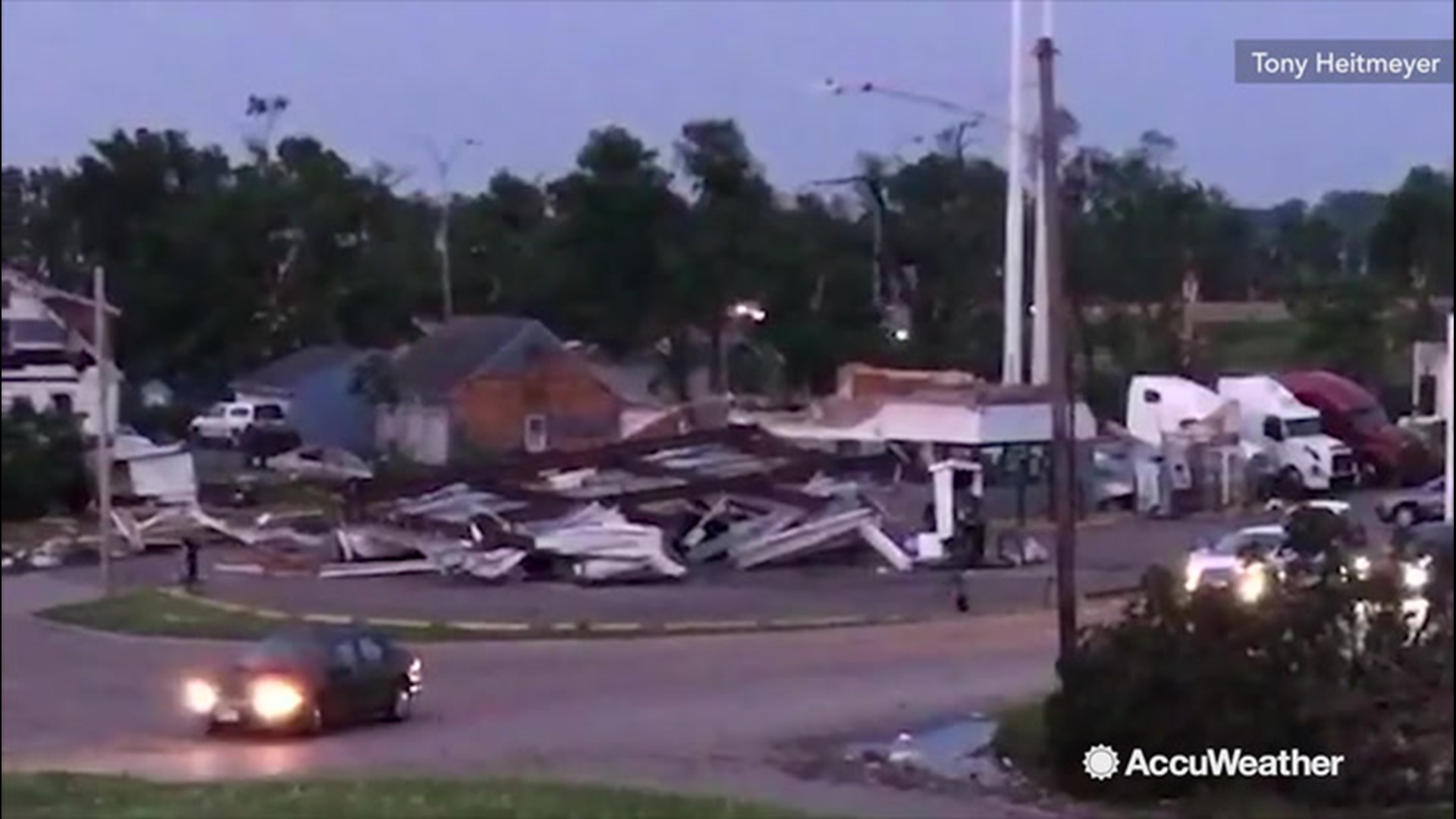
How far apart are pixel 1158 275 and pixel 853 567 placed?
1.73 metres

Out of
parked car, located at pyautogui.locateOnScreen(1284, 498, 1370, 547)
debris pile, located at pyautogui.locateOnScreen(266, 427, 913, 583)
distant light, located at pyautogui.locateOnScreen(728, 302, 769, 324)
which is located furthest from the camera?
distant light, located at pyautogui.locateOnScreen(728, 302, 769, 324)

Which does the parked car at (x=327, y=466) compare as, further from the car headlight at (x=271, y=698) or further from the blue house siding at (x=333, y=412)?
the car headlight at (x=271, y=698)

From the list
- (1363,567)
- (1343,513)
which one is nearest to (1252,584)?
(1363,567)

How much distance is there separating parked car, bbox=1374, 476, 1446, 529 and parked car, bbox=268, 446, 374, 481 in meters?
→ 3.68

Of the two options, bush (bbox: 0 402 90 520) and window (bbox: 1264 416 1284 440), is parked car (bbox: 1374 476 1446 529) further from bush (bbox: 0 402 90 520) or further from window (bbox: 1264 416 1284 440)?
bush (bbox: 0 402 90 520)

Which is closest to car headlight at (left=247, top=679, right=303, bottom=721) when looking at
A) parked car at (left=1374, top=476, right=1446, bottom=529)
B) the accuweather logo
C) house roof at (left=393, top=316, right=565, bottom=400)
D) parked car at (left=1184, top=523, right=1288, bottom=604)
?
house roof at (left=393, top=316, right=565, bottom=400)

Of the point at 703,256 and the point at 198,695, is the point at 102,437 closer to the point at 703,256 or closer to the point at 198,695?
the point at 198,695

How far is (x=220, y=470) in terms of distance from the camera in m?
9.33

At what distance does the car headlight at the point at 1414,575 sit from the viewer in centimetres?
884

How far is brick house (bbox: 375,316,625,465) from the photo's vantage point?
9758mm

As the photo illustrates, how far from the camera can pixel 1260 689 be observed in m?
9.28

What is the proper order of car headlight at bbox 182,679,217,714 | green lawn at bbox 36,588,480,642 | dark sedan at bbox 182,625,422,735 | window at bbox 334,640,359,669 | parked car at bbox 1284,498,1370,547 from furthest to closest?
parked car at bbox 1284,498,1370,547 → window at bbox 334,640,359,669 → dark sedan at bbox 182,625,422,735 → car headlight at bbox 182,679,217,714 → green lawn at bbox 36,588,480,642

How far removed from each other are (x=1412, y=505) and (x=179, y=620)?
437 centimetres

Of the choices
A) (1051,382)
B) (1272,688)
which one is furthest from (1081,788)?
(1051,382)
